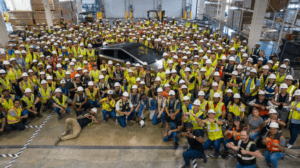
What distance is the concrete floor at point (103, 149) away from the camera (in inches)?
167

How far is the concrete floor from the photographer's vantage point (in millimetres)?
4238

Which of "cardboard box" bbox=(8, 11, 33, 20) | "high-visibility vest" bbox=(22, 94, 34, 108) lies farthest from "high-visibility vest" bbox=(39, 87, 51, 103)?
"cardboard box" bbox=(8, 11, 33, 20)

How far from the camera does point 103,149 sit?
4.69 m

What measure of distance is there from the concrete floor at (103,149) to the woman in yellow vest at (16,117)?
22cm

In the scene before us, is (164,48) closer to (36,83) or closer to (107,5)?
(36,83)

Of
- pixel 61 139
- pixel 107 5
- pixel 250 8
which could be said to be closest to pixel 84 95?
pixel 61 139

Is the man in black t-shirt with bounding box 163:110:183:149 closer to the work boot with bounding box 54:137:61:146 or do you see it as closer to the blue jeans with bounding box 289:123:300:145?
the blue jeans with bounding box 289:123:300:145

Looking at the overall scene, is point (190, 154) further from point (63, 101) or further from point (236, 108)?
point (63, 101)

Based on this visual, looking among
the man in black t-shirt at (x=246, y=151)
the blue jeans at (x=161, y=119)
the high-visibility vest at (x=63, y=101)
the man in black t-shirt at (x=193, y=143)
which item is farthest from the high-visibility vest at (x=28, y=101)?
the man in black t-shirt at (x=246, y=151)

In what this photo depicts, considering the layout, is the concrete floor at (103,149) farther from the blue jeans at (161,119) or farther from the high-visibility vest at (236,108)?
the high-visibility vest at (236,108)

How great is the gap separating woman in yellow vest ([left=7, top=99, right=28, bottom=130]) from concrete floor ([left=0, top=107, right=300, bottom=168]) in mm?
218

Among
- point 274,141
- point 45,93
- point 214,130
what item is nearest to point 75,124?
point 45,93

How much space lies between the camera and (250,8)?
941cm

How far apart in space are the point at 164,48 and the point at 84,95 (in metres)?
4.78
